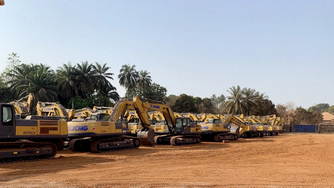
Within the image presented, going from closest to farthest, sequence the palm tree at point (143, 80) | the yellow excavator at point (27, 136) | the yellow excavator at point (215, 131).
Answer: the yellow excavator at point (27, 136) < the yellow excavator at point (215, 131) < the palm tree at point (143, 80)

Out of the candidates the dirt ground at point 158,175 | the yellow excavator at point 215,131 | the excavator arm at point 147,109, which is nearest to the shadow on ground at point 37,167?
the dirt ground at point 158,175

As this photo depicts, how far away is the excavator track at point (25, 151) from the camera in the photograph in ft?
42.5

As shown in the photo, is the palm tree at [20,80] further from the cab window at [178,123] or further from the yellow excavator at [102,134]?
the yellow excavator at [102,134]

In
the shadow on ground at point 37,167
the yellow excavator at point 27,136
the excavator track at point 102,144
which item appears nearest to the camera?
the shadow on ground at point 37,167

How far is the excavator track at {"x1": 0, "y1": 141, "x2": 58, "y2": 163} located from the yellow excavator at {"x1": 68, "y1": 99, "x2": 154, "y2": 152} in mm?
2667

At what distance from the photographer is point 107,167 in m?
12.4

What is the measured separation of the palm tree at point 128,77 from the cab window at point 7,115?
59566 mm

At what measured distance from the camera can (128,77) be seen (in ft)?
240

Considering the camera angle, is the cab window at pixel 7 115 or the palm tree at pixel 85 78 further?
the palm tree at pixel 85 78

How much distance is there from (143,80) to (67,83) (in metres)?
24.5

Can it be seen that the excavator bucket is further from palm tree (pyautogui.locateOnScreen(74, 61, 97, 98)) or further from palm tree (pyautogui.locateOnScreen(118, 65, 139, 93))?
palm tree (pyautogui.locateOnScreen(118, 65, 139, 93))

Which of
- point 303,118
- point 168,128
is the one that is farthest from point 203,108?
point 168,128

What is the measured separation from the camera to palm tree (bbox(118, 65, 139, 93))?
7288 cm

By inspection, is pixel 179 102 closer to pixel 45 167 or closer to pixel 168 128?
pixel 168 128
